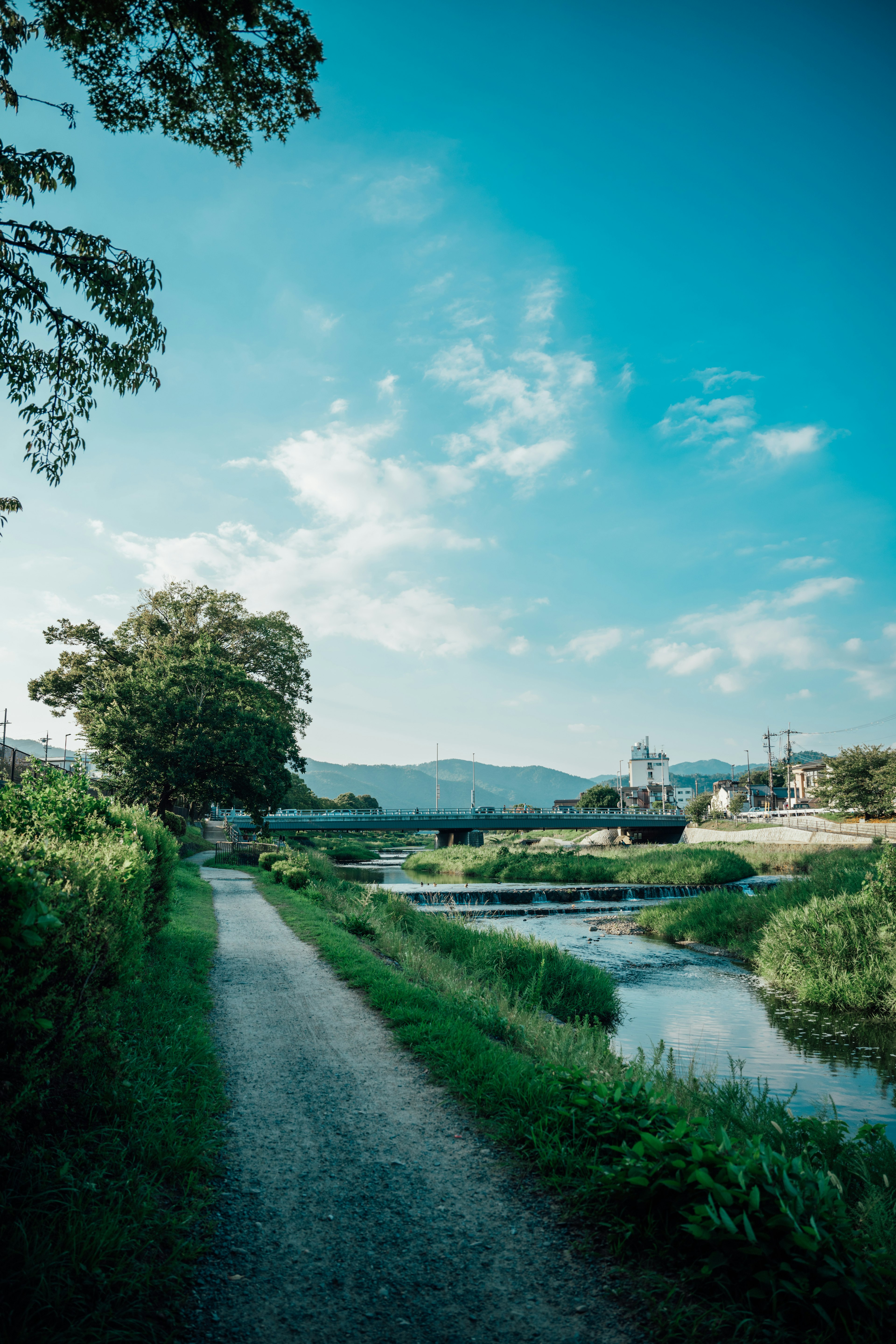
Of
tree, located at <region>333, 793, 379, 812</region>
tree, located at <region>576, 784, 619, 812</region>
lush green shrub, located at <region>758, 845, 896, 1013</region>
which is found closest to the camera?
lush green shrub, located at <region>758, 845, 896, 1013</region>

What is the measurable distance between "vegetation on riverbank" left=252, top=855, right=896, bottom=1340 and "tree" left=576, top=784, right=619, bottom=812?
405 feet

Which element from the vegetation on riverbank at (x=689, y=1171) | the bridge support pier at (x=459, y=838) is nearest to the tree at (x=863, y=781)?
the bridge support pier at (x=459, y=838)

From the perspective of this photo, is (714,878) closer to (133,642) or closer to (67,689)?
(133,642)

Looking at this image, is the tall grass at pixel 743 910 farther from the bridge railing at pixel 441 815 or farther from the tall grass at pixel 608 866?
the bridge railing at pixel 441 815

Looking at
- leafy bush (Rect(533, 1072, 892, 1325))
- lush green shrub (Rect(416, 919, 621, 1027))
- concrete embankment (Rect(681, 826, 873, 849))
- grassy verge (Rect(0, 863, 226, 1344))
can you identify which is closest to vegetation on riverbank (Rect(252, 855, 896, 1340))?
leafy bush (Rect(533, 1072, 892, 1325))

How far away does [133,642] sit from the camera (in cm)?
4422

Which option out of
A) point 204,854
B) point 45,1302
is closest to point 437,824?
point 204,854

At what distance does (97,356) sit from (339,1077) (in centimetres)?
808

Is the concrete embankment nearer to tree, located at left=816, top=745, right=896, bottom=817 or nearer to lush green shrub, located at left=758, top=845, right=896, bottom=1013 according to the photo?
tree, located at left=816, top=745, right=896, bottom=817

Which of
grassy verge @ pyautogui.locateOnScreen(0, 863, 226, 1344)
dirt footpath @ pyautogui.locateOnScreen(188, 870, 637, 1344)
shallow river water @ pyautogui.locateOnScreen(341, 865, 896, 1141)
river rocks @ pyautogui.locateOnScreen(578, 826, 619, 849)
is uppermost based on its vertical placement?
grassy verge @ pyautogui.locateOnScreen(0, 863, 226, 1344)

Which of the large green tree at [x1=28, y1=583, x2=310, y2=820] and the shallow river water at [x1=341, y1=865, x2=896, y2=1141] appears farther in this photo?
the large green tree at [x1=28, y1=583, x2=310, y2=820]

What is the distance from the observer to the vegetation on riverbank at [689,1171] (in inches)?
128

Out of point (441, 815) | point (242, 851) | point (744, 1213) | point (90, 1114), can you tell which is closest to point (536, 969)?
point (90, 1114)

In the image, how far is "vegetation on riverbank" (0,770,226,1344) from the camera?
330 cm
